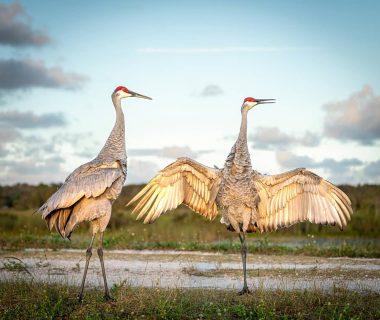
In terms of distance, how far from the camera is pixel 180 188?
1217 centimetres

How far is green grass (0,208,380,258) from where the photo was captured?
18.2 m

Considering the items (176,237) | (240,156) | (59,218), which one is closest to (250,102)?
(240,156)

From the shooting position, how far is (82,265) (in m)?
15.1

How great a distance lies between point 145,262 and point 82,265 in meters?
1.61

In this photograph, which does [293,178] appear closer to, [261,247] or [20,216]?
[261,247]

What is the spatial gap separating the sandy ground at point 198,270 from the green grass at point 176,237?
0.95 m

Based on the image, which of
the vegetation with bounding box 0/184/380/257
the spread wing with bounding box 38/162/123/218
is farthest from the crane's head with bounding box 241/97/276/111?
the vegetation with bounding box 0/184/380/257

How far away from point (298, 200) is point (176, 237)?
1161 cm

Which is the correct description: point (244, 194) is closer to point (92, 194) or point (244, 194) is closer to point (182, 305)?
point (182, 305)

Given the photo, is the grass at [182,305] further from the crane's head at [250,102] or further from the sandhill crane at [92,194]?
the crane's head at [250,102]

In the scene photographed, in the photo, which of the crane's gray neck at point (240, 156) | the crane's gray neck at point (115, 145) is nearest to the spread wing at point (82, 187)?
the crane's gray neck at point (115, 145)

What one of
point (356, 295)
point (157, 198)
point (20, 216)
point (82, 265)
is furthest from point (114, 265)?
point (20, 216)

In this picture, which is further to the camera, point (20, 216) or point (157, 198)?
point (20, 216)

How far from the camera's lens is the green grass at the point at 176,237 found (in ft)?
59.8
